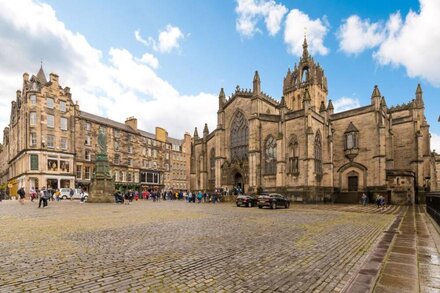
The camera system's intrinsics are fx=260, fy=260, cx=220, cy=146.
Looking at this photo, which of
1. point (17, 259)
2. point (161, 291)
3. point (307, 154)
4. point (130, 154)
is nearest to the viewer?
point (161, 291)

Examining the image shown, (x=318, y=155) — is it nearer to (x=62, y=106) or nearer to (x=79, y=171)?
(x=79, y=171)

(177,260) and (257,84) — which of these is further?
(257,84)

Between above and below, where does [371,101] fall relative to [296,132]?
above

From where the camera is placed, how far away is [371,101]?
1277 inches

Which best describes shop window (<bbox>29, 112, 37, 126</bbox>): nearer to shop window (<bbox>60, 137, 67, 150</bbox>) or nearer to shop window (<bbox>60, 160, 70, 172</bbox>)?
shop window (<bbox>60, 137, 67, 150</bbox>)

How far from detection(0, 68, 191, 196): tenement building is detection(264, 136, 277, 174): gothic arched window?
83.2 ft

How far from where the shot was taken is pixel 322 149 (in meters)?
34.6

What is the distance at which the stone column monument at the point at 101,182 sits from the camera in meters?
27.8

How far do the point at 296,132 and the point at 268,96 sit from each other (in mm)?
10452

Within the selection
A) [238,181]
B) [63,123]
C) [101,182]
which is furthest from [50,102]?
[238,181]

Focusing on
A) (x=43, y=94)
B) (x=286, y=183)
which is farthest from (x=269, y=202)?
(x=43, y=94)

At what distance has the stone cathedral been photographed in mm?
30469

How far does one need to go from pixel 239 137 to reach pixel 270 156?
252 inches

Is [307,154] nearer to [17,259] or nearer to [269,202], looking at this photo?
[269,202]
